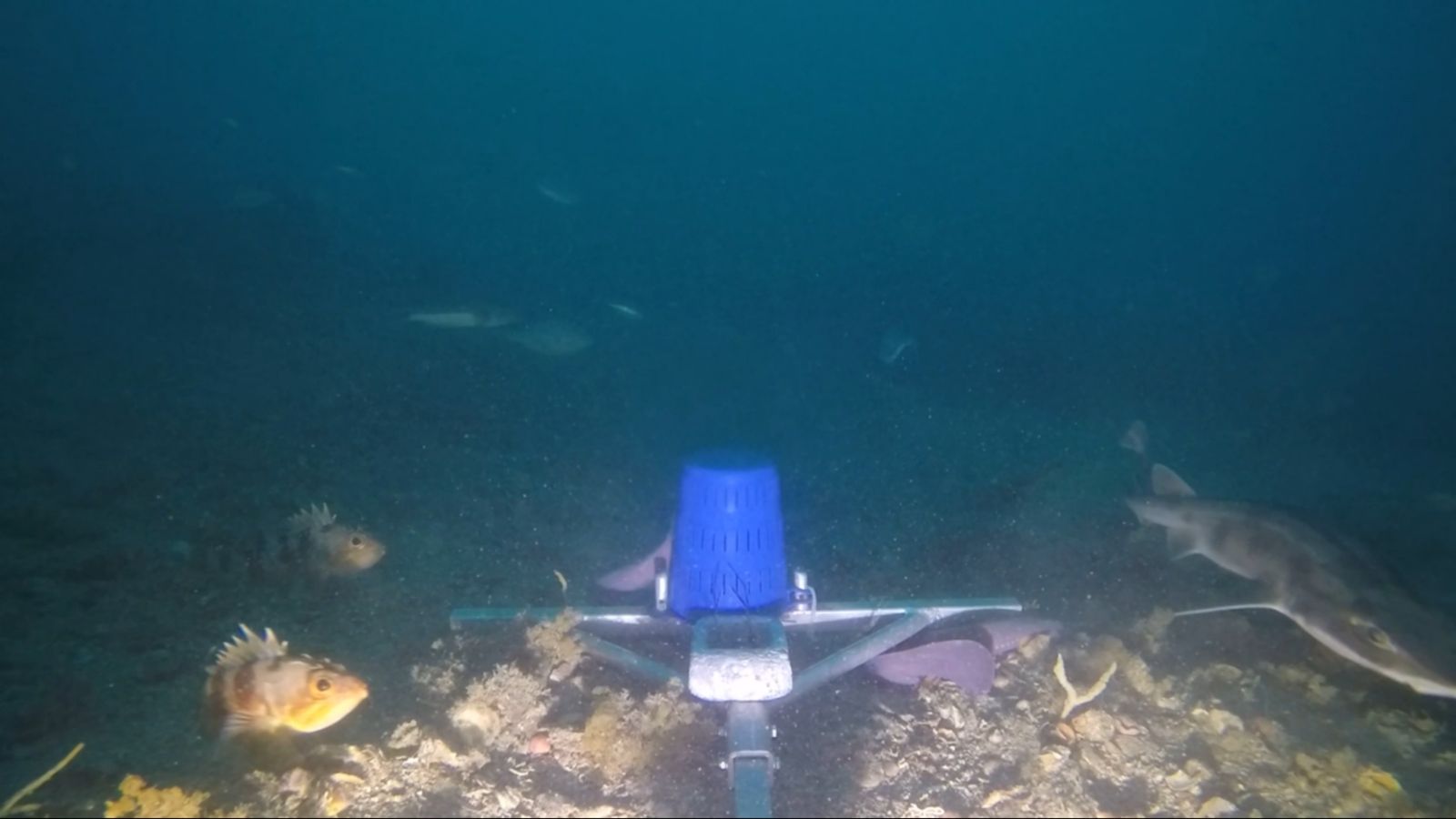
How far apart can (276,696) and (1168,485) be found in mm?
7354

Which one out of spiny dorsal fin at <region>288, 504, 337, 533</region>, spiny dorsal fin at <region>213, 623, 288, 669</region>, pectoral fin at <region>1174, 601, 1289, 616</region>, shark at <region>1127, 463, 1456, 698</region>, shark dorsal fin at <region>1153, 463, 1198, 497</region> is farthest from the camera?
shark dorsal fin at <region>1153, 463, 1198, 497</region>

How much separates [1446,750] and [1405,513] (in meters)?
5.97

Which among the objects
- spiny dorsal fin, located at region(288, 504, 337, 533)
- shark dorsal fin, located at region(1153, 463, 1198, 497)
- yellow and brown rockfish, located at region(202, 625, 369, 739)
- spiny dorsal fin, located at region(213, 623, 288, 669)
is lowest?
yellow and brown rockfish, located at region(202, 625, 369, 739)

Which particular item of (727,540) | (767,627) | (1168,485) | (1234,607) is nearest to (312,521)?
(727,540)

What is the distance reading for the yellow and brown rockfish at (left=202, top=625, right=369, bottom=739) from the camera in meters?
3.89

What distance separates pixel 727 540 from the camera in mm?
4816

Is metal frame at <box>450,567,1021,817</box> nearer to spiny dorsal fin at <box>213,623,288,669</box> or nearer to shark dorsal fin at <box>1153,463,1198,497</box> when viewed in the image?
spiny dorsal fin at <box>213,623,288,669</box>

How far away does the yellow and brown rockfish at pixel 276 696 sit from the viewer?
389 cm

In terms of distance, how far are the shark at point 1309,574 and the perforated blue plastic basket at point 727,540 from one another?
121 inches

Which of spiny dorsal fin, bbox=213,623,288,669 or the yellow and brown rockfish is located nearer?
the yellow and brown rockfish

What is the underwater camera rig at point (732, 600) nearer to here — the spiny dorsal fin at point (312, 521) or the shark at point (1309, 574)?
the spiny dorsal fin at point (312, 521)

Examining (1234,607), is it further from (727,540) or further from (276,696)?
(276,696)

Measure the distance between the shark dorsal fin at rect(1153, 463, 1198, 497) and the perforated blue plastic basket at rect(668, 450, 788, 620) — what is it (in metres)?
4.37

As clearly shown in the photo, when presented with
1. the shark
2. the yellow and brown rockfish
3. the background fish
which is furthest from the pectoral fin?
the background fish
